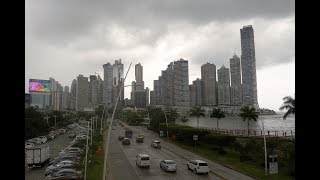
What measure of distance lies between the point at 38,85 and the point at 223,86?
402 feet

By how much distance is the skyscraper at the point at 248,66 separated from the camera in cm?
6525

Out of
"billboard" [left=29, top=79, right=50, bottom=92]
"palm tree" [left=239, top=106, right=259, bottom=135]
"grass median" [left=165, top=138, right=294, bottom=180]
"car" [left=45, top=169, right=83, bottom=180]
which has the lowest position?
"grass median" [left=165, top=138, right=294, bottom=180]

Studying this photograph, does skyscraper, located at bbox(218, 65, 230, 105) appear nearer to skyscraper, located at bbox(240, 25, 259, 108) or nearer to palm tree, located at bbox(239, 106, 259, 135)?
skyscraper, located at bbox(240, 25, 259, 108)

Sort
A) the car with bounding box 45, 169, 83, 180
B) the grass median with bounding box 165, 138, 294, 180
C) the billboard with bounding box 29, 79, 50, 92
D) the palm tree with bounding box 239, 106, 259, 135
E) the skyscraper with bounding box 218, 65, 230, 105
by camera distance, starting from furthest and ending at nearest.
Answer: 1. the skyscraper with bounding box 218, 65, 230, 105
2. the billboard with bounding box 29, 79, 50, 92
3. the palm tree with bounding box 239, 106, 259, 135
4. the grass median with bounding box 165, 138, 294, 180
5. the car with bounding box 45, 169, 83, 180

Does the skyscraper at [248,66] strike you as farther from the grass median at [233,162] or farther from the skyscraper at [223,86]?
the skyscraper at [223,86]

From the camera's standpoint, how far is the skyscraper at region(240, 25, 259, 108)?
214 ft

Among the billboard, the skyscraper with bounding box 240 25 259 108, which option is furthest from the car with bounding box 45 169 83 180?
the billboard

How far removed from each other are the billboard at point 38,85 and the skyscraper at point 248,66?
164 feet

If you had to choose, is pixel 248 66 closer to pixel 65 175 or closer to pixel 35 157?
pixel 35 157

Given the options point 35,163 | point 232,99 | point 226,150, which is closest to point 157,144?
point 226,150

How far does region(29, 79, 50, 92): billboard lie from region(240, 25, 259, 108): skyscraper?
49886mm
